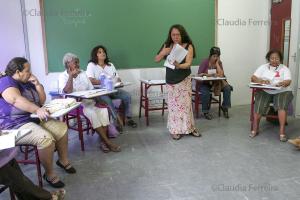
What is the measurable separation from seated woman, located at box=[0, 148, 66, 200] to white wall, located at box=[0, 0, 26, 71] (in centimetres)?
271

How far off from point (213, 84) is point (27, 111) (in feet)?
10.3

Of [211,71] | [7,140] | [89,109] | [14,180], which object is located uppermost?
[211,71]

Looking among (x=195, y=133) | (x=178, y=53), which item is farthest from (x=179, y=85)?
(x=195, y=133)

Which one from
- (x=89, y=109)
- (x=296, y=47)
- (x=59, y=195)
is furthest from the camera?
(x=296, y=47)

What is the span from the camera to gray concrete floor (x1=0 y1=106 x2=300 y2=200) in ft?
7.86

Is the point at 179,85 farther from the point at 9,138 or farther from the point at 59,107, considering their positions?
the point at 9,138

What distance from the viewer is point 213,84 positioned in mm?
4781

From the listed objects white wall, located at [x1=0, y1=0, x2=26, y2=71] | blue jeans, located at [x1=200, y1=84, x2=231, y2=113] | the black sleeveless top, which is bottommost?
blue jeans, located at [x1=200, y1=84, x2=231, y2=113]

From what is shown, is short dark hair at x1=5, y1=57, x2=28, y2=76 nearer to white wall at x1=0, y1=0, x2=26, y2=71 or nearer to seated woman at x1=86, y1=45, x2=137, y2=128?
seated woman at x1=86, y1=45, x2=137, y2=128

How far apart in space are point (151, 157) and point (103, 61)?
176 cm

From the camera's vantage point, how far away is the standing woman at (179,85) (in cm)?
354

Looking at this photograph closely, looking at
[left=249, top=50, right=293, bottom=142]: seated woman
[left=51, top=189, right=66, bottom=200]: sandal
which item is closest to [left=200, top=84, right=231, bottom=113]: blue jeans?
[left=249, top=50, right=293, bottom=142]: seated woman

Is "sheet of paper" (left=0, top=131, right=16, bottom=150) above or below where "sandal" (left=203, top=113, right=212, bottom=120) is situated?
above

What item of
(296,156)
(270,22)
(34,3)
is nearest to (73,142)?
(34,3)
